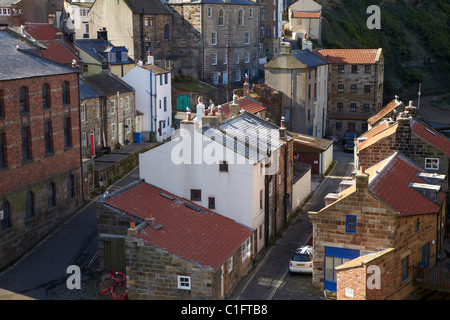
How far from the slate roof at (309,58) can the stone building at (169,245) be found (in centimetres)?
3412

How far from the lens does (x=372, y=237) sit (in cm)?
3025

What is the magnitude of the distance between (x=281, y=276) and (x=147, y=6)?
1913 inches

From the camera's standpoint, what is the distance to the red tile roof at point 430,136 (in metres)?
39.9

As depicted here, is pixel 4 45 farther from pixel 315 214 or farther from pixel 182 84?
pixel 182 84

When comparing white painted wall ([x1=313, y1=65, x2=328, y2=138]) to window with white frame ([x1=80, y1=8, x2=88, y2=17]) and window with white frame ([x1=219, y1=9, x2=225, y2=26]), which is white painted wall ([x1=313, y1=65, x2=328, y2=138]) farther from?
window with white frame ([x1=80, y1=8, x2=88, y2=17])

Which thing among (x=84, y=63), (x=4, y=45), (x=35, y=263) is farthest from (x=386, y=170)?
(x=84, y=63)

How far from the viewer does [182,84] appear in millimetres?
73875

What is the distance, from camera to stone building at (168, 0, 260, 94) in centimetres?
7800

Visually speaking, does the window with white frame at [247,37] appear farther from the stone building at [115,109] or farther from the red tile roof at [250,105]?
the stone building at [115,109]

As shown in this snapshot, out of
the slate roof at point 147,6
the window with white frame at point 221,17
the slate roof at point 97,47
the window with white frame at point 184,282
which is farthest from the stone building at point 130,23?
the window with white frame at point 184,282

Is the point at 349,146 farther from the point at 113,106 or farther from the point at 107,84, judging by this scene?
the point at 107,84

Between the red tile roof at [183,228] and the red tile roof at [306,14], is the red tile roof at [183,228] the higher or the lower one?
the lower one

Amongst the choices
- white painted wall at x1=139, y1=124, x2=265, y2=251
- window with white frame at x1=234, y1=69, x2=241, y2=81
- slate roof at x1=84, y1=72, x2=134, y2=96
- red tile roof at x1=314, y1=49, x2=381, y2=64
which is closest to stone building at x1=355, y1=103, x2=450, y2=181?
white painted wall at x1=139, y1=124, x2=265, y2=251

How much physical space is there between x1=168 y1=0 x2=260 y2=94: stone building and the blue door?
1929 inches
